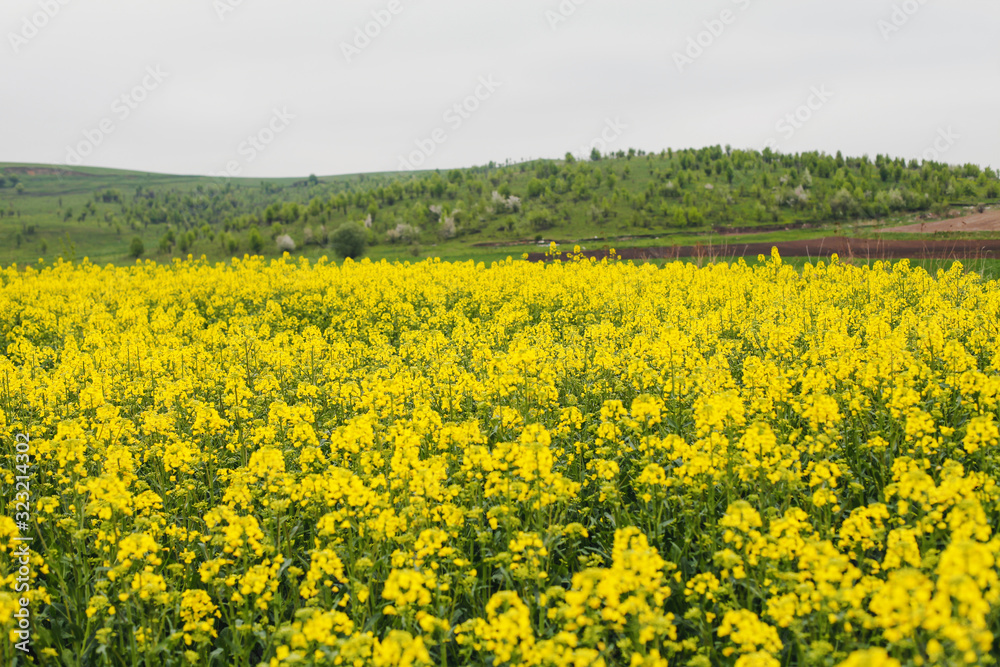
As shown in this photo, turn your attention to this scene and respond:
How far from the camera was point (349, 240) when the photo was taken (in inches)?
2844

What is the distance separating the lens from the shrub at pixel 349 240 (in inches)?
2842

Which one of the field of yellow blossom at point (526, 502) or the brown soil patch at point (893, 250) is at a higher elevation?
the brown soil patch at point (893, 250)

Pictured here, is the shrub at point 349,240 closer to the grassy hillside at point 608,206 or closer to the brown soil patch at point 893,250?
the grassy hillside at point 608,206

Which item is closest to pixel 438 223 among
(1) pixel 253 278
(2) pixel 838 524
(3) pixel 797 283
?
(1) pixel 253 278

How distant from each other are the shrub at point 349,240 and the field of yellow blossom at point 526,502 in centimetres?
5928

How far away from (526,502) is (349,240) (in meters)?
69.8

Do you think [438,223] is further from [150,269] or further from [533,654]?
[533,654]

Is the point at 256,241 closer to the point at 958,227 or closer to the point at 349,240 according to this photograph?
the point at 349,240

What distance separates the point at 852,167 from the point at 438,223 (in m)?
78.6

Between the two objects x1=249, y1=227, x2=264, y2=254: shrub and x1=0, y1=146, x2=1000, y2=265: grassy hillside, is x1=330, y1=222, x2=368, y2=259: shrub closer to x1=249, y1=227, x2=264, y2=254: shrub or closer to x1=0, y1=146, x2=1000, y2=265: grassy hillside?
x1=0, y1=146, x2=1000, y2=265: grassy hillside

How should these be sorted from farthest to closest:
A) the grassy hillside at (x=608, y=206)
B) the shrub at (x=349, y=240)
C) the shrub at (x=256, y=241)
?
the shrub at (x=256, y=241), the grassy hillside at (x=608, y=206), the shrub at (x=349, y=240)

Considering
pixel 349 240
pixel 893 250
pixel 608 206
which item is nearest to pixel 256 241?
pixel 349 240


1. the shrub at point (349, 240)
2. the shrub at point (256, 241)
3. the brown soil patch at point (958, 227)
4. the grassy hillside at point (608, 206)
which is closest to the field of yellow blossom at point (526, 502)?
the brown soil patch at point (958, 227)

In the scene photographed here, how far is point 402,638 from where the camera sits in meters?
3.75
